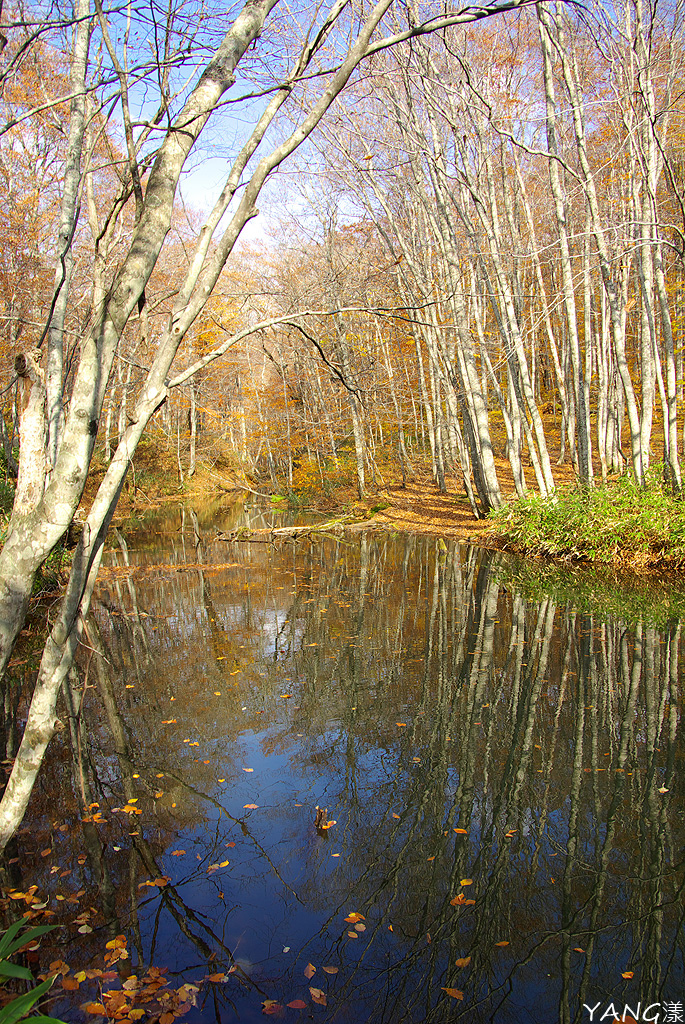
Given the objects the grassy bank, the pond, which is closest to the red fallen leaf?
the pond

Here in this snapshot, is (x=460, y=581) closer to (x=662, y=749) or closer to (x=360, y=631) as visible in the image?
(x=360, y=631)

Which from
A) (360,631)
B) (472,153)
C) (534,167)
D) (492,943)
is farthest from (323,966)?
(534,167)

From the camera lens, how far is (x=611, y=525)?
9922 mm

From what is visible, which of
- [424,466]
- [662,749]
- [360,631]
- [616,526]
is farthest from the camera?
[424,466]

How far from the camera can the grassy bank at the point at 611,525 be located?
31.4 ft

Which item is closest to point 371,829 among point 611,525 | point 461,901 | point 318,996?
point 461,901

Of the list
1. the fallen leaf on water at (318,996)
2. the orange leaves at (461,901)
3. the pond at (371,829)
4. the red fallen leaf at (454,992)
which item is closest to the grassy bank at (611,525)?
the pond at (371,829)

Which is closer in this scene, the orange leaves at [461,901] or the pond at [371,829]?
the pond at [371,829]

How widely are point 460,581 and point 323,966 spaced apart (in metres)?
7.56

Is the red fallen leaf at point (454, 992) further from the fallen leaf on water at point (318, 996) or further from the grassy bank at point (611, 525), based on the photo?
the grassy bank at point (611, 525)

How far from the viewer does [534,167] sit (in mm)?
18734

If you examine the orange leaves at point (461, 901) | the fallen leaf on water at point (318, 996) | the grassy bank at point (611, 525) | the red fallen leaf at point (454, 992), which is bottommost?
the fallen leaf on water at point (318, 996)

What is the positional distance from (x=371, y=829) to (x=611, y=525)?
7548 mm

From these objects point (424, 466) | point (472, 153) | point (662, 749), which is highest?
point (472, 153)
